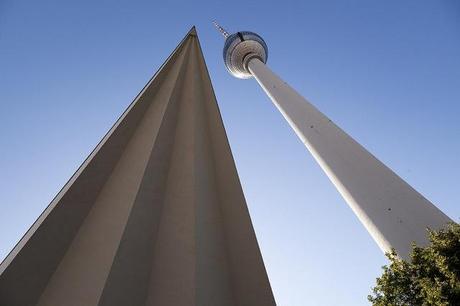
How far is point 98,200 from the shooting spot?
847 cm

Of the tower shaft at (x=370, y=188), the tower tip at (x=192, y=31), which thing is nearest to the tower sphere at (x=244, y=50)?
the tower shaft at (x=370, y=188)

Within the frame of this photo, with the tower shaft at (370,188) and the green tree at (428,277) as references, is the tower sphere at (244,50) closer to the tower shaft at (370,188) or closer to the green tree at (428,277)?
the tower shaft at (370,188)

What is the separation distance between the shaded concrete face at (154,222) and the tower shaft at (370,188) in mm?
5473

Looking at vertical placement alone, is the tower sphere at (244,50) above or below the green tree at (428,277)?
above

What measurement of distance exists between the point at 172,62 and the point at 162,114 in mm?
2324

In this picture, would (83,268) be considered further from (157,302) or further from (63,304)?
(157,302)

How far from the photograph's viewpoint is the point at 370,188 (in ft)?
44.0

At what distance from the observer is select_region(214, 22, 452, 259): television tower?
1110 cm

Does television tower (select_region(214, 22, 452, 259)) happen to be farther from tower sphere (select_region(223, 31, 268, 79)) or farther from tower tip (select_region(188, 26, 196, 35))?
tower sphere (select_region(223, 31, 268, 79))

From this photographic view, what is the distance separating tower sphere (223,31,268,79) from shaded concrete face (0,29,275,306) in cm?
2837

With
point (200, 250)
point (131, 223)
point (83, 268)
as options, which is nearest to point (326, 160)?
point (200, 250)

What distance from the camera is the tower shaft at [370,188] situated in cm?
1108

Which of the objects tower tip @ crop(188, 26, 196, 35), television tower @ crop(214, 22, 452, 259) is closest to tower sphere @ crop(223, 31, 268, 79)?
television tower @ crop(214, 22, 452, 259)

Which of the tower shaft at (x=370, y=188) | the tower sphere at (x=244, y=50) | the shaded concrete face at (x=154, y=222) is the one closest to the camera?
the shaded concrete face at (x=154, y=222)
